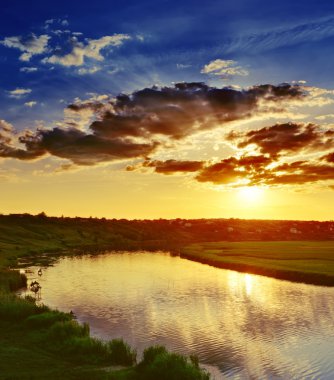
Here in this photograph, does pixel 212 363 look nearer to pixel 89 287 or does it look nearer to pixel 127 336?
pixel 127 336

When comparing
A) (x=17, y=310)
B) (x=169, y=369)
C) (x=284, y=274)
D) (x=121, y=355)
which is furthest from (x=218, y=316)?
(x=284, y=274)

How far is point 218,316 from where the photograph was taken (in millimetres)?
53906

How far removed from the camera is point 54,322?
4269 centimetres

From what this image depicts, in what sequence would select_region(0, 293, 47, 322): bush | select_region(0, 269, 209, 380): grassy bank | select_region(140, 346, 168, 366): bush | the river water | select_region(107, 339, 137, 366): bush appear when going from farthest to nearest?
select_region(0, 293, 47, 322): bush → the river water → select_region(107, 339, 137, 366): bush → select_region(140, 346, 168, 366): bush → select_region(0, 269, 209, 380): grassy bank

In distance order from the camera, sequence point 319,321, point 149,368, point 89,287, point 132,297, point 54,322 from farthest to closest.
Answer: point 89,287 < point 132,297 < point 319,321 < point 54,322 < point 149,368

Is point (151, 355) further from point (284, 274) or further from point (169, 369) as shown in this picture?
point (284, 274)

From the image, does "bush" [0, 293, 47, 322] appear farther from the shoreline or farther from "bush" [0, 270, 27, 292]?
the shoreline

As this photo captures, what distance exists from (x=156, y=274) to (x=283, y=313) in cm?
4523

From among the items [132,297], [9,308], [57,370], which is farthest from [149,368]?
[132,297]

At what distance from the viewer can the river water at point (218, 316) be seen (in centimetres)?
3734

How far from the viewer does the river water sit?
123 ft

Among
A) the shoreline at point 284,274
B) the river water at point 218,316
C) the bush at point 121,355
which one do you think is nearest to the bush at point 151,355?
the bush at point 121,355

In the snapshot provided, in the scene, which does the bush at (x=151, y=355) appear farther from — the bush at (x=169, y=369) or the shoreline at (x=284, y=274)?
the shoreline at (x=284, y=274)

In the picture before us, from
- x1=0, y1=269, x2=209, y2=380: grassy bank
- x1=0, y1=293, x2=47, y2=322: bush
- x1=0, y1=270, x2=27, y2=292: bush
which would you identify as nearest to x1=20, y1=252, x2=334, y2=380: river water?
x1=0, y1=270, x2=27, y2=292: bush
